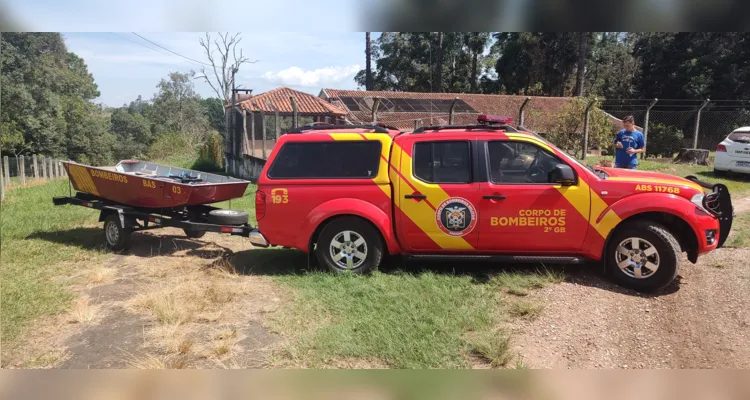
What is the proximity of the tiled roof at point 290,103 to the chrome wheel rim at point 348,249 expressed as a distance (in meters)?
19.7

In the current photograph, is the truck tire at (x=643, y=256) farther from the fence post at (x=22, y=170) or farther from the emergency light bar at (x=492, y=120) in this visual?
the fence post at (x=22, y=170)

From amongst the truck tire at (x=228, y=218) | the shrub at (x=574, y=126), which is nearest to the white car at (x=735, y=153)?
the shrub at (x=574, y=126)

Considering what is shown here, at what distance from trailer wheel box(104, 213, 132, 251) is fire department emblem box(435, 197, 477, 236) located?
5015 millimetres

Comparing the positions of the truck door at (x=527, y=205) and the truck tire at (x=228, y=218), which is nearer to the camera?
the truck door at (x=527, y=205)

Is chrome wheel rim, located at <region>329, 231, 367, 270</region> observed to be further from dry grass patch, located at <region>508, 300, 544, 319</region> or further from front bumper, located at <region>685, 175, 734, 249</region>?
front bumper, located at <region>685, 175, 734, 249</region>

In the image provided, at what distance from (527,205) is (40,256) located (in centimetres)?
691

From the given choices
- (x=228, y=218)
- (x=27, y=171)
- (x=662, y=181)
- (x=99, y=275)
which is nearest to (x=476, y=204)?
(x=662, y=181)

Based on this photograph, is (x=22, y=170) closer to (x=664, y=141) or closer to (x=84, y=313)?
(x=84, y=313)

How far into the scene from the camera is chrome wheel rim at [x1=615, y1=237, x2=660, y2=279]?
5227mm

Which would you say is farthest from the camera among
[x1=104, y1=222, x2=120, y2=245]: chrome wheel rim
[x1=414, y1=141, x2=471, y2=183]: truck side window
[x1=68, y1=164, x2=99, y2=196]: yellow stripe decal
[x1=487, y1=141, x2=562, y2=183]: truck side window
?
[x1=68, y1=164, x2=99, y2=196]: yellow stripe decal

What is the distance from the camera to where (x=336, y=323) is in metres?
4.64

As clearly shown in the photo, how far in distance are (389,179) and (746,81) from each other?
87.9 feet

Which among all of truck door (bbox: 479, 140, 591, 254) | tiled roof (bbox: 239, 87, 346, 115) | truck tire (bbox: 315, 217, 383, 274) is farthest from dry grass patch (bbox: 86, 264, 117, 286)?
tiled roof (bbox: 239, 87, 346, 115)

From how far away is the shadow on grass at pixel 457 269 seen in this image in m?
5.47
